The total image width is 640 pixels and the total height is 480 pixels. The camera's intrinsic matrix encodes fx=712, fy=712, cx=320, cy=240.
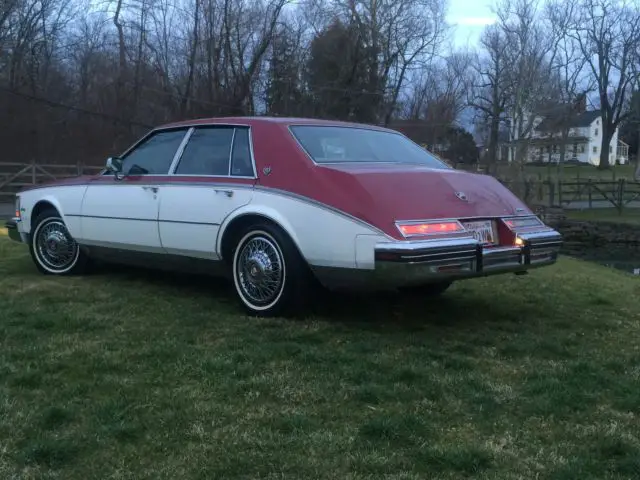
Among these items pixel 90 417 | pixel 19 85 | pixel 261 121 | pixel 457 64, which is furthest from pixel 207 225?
pixel 457 64

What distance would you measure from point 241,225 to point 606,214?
1140 inches

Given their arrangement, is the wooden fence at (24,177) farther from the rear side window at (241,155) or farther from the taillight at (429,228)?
the taillight at (429,228)

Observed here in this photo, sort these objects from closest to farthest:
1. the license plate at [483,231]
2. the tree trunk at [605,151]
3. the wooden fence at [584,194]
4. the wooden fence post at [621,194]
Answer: the license plate at [483,231]
the wooden fence at [584,194]
the wooden fence post at [621,194]
the tree trunk at [605,151]

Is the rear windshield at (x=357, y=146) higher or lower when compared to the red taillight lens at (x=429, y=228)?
higher

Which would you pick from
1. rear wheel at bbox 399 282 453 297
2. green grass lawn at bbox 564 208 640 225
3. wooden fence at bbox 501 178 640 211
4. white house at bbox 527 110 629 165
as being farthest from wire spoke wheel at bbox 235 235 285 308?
white house at bbox 527 110 629 165

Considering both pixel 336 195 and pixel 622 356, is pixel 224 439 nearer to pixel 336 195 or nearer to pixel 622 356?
pixel 336 195

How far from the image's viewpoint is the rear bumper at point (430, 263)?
4.35 meters

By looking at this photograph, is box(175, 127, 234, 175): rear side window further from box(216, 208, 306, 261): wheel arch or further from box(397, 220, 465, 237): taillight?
box(397, 220, 465, 237): taillight

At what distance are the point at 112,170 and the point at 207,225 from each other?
1.46m

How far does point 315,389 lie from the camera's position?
→ 369 centimetres

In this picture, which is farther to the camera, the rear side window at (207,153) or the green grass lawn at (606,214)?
the green grass lawn at (606,214)

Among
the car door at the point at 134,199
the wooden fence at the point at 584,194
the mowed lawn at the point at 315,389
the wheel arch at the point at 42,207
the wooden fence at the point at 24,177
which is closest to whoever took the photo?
the mowed lawn at the point at 315,389

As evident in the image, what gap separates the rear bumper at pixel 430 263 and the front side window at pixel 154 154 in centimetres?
199

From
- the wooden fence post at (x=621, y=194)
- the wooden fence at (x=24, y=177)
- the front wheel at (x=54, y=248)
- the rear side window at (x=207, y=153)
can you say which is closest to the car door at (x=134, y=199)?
the rear side window at (x=207, y=153)
